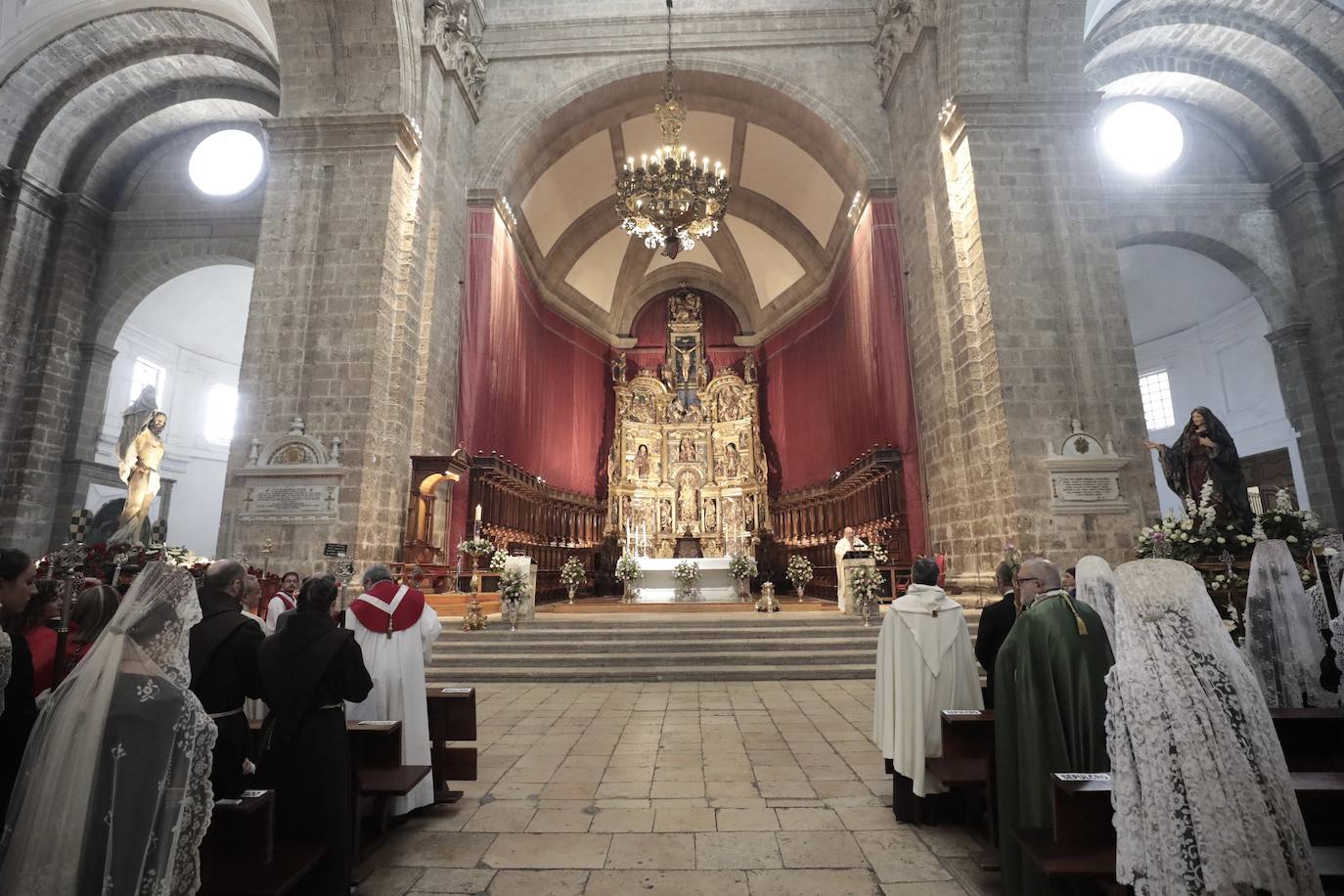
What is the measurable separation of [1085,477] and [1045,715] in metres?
7.62

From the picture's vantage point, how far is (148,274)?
14.4 m

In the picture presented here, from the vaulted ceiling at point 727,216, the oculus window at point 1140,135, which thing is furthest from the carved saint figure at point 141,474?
the oculus window at point 1140,135

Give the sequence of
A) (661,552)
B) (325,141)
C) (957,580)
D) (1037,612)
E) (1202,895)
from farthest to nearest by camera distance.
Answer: (661,552) → (325,141) → (957,580) → (1037,612) → (1202,895)

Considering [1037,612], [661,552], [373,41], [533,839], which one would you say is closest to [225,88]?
[373,41]

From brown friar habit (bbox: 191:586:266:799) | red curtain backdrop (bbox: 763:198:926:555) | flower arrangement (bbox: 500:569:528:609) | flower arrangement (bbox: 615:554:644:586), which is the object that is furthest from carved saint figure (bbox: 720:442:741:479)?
brown friar habit (bbox: 191:586:266:799)

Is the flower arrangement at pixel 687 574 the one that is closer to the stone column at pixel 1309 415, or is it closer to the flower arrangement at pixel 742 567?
the flower arrangement at pixel 742 567

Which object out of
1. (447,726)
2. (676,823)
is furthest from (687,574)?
(676,823)

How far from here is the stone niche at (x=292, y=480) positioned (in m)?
9.35

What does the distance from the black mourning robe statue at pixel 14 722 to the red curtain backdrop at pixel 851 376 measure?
36.7 feet

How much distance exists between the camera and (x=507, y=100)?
1382 cm

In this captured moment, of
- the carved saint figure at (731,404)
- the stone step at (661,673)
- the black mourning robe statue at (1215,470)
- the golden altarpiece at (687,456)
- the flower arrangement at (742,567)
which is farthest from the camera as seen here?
the carved saint figure at (731,404)

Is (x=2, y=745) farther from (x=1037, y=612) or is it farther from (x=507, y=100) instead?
(x=507, y=100)

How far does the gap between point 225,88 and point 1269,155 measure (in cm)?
2179

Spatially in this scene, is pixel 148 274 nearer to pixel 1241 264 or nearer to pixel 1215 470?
pixel 1215 470
